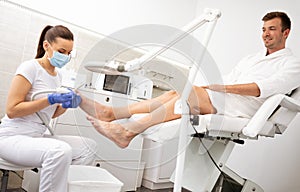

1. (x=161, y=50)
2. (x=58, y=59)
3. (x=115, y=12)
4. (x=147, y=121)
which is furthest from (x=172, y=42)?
(x=115, y=12)

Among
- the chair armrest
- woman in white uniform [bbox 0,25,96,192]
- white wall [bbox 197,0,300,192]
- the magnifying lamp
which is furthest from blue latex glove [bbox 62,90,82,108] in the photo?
white wall [bbox 197,0,300,192]

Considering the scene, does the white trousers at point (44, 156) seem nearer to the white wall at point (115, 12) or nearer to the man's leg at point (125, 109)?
the man's leg at point (125, 109)

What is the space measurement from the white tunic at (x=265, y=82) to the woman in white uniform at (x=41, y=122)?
77 centimetres

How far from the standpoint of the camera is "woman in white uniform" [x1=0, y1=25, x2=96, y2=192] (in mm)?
1307

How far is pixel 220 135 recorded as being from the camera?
1.44m

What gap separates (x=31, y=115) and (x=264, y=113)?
1.12m

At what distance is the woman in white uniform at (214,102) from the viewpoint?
1.36 metres

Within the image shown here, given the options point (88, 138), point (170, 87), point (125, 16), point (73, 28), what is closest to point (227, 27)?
point (125, 16)

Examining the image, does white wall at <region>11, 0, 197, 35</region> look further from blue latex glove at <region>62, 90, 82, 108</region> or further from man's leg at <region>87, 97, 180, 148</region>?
man's leg at <region>87, 97, 180, 148</region>

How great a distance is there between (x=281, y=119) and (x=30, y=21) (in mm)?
1769

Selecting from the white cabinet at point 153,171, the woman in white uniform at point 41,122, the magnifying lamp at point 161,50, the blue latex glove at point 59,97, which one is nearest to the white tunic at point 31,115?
the woman in white uniform at point 41,122

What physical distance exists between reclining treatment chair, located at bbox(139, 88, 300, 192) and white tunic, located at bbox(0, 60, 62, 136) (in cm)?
57

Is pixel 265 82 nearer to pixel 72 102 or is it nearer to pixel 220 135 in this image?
pixel 220 135

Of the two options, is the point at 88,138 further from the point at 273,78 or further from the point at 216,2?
the point at 216,2
